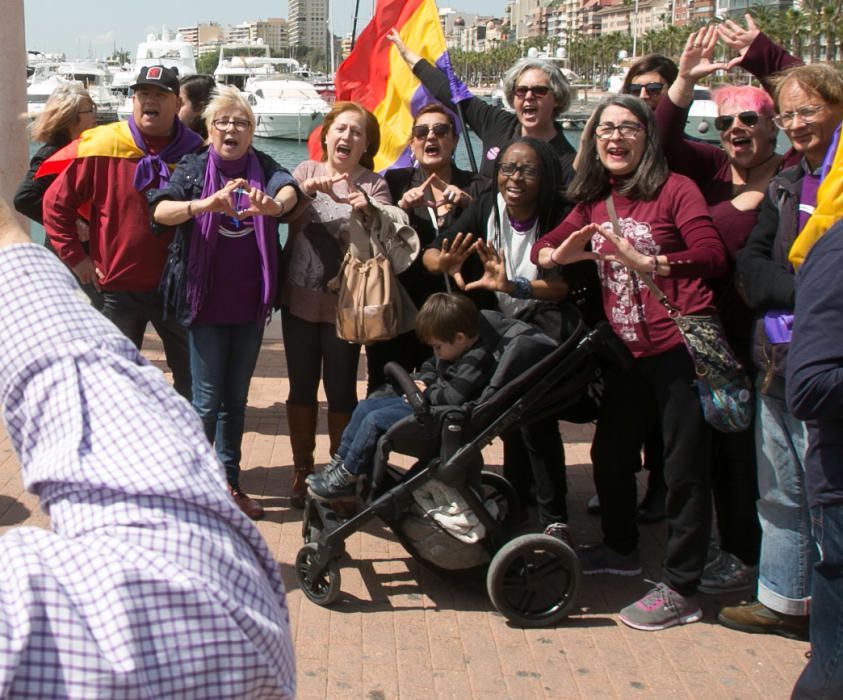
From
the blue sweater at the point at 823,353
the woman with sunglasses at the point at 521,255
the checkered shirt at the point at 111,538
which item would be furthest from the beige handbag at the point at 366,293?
the checkered shirt at the point at 111,538

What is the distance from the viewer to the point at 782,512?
4.12 metres

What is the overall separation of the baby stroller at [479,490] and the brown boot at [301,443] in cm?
107

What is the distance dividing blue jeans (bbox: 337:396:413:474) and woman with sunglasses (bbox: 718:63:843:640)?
55.6 inches

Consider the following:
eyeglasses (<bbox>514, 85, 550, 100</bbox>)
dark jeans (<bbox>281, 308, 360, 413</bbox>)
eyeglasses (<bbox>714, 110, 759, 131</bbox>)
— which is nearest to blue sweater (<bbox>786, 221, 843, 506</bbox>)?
eyeglasses (<bbox>714, 110, 759, 131</bbox>)

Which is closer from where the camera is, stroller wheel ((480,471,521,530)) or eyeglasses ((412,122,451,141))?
stroller wheel ((480,471,521,530))

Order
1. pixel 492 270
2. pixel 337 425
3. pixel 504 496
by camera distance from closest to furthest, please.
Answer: pixel 492 270
pixel 504 496
pixel 337 425

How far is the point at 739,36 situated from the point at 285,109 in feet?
160

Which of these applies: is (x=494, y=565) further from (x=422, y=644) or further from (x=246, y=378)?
(x=246, y=378)

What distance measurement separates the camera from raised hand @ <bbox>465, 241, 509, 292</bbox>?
177 inches

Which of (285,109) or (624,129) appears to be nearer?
(624,129)

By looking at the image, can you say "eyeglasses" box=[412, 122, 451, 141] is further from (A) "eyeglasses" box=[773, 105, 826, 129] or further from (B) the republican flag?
(A) "eyeglasses" box=[773, 105, 826, 129]

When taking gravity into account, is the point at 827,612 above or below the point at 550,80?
below

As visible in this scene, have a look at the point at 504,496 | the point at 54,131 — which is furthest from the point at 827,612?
the point at 54,131

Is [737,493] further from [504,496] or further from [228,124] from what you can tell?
[228,124]
